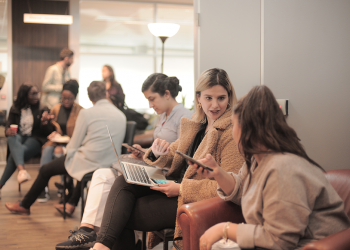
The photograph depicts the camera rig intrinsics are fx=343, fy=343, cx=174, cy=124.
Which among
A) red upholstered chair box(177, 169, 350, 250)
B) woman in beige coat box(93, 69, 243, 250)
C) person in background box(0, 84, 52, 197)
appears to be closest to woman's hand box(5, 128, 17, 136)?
person in background box(0, 84, 52, 197)

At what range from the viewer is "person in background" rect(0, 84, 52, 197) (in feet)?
13.0

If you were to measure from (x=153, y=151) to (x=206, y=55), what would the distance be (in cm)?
84

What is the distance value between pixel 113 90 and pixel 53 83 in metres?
1.25

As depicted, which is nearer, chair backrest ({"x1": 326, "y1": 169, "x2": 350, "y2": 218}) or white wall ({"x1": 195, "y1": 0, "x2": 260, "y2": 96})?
chair backrest ({"x1": 326, "y1": 169, "x2": 350, "y2": 218})

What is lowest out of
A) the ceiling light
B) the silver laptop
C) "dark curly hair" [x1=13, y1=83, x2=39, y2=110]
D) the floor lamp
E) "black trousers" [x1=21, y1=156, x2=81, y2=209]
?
"black trousers" [x1=21, y1=156, x2=81, y2=209]

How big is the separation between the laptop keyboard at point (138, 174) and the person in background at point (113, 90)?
102 inches

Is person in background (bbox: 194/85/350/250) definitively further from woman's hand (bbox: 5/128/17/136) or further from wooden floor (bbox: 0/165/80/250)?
woman's hand (bbox: 5/128/17/136)

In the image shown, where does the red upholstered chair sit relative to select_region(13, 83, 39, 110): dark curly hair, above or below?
below

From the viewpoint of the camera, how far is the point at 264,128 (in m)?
1.20

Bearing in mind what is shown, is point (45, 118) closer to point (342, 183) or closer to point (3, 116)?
point (3, 116)

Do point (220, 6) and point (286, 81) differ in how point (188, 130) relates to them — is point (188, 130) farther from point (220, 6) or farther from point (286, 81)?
point (220, 6)

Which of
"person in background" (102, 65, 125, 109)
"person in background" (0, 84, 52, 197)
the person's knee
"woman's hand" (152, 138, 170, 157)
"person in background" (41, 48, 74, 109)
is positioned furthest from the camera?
"person in background" (41, 48, 74, 109)

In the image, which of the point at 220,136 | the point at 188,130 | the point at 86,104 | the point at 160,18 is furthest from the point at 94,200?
the point at 160,18

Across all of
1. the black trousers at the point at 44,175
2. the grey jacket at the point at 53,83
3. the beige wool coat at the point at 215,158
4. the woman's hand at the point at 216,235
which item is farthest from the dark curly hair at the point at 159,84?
the grey jacket at the point at 53,83
